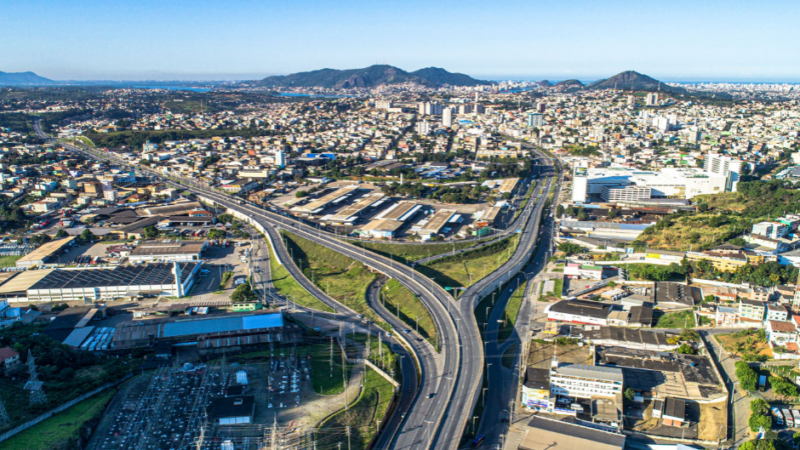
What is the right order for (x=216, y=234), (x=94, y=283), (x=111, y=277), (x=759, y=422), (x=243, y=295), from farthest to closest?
(x=216, y=234) → (x=111, y=277) → (x=94, y=283) → (x=243, y=295) → (x=759, y=422)

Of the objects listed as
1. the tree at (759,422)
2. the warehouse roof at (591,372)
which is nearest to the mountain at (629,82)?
the warehouse roof at (591,372)

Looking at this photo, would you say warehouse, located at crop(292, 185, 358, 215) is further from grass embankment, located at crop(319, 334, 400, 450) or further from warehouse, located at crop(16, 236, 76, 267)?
grass embankment, located at crop(319, 334, 400, 450)

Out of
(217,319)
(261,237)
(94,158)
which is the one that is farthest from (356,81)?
(217,319)

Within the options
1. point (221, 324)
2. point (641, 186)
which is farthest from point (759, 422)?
point (641, 186)

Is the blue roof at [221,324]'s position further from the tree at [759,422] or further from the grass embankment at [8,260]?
the tree at [759,422]

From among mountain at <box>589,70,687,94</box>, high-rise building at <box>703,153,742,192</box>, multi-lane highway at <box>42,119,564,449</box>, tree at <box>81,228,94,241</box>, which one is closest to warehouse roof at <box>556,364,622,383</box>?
multi-lane highway at <box>42,119,564,449</box>

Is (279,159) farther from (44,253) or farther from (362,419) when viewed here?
(362,419)
